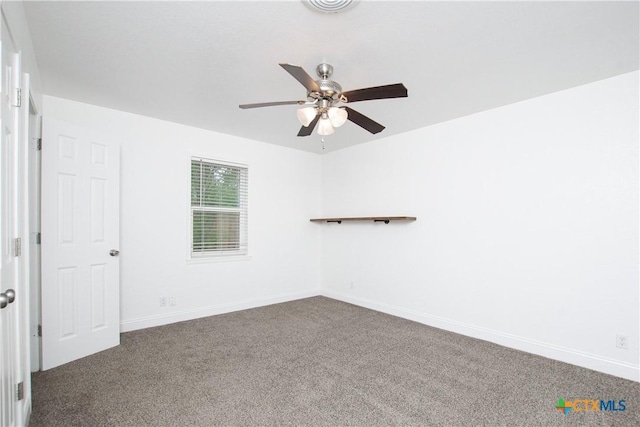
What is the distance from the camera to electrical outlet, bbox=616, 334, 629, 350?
8.46 ft

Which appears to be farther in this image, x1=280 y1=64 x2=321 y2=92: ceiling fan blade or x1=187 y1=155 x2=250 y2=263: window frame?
x1=187 y1=155 x2=250 y2=263: window frame

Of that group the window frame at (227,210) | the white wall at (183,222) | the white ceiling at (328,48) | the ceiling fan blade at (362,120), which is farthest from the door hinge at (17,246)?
the window frame at (227,210)

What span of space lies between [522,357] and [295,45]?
10.8 ft

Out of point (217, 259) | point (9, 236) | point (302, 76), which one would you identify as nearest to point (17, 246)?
point (9, 236)

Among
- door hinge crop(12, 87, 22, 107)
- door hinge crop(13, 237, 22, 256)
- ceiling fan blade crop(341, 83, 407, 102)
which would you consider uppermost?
ceiling fan blade crop(341, 83, 407, 102)

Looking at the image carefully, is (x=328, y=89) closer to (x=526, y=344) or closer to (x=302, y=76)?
(x=302, y=76)

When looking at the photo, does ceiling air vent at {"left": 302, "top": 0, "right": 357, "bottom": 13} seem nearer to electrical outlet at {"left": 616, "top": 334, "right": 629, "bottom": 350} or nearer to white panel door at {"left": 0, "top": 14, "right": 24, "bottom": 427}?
white panel door at {"left": 0, "top": 14, "right": 24, "bottom": 427}

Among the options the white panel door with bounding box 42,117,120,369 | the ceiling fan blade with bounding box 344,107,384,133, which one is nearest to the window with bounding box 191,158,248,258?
the white panel door with bounding box 42,117,120,369

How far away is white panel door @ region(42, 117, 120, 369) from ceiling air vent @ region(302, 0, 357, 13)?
241cm

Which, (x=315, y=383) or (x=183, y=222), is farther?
(x=183, y=222)

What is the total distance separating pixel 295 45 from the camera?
7.24 feet

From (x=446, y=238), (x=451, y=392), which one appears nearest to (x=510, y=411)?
(x=451, y=392)

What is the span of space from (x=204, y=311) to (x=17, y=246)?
2669 mm

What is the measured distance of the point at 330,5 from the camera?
180 cm
